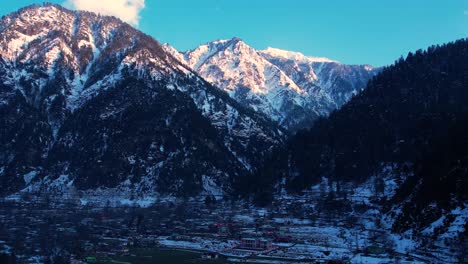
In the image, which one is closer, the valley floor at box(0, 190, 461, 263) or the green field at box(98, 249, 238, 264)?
the green field at box(98, 249, 238, 264)

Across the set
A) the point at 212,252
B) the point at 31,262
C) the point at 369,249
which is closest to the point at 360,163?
the point at 369,249

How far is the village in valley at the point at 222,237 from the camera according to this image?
118688 mm

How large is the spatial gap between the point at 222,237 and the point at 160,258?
116 feet

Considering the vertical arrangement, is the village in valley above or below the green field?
above

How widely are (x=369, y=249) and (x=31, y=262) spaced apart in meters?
75.3

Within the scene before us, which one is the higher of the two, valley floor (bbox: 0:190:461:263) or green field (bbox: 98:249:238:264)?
valley floor (bbox: 0:190:461:263)

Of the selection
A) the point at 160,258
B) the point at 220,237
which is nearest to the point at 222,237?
the point at 220,237

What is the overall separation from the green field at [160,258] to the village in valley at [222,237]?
22 centimetres

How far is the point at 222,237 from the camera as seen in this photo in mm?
155875

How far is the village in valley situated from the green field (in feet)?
0.73

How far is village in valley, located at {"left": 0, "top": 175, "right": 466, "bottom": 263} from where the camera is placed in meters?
119

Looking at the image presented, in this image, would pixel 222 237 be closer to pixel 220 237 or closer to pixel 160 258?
pixel 220 237

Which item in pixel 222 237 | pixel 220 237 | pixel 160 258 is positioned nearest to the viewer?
pixel 160 258

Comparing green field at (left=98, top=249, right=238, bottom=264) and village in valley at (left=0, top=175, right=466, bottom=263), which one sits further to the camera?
village in valley at (left=0, top=175, right=466, bottom=263)
